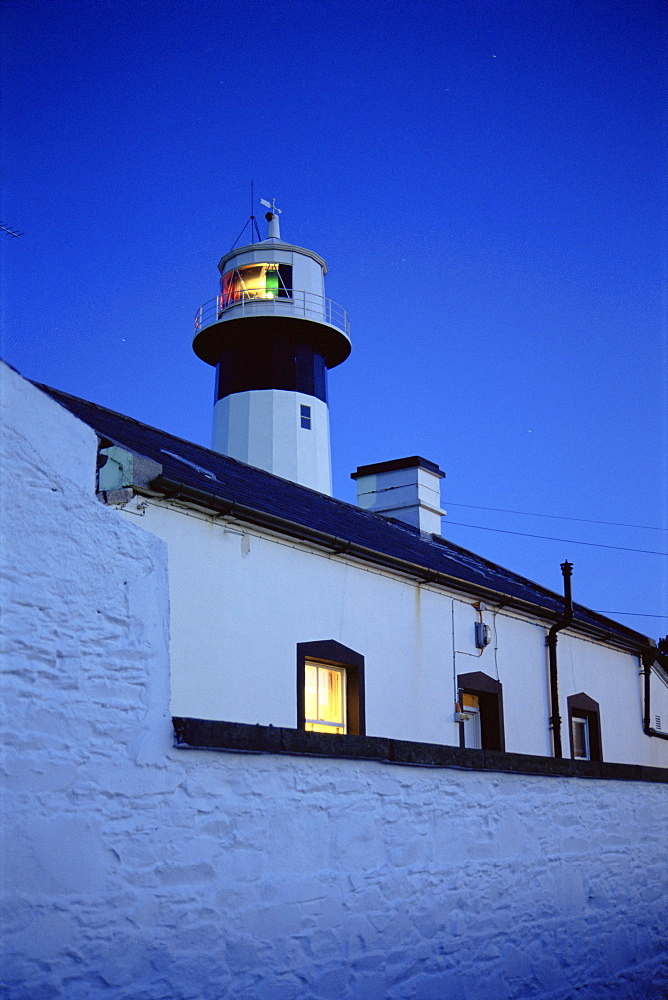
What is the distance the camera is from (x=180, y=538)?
399 inches

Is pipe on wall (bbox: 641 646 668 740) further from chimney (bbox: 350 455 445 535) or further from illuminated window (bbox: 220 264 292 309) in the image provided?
illuminated window (bbox: 220 264 292 309)

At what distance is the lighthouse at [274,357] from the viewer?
25.2 metres

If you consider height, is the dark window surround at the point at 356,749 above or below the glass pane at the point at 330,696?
below

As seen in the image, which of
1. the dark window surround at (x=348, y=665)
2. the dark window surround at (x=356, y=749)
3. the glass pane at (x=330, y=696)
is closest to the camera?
the dark window surround at (x=356, y=749)

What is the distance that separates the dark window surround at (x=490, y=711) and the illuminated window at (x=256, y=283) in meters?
14.4

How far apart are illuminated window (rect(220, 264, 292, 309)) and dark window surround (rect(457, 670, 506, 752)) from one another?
14362mm

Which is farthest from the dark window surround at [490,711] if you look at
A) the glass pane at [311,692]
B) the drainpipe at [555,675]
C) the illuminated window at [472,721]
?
the glass pane at [311,692]

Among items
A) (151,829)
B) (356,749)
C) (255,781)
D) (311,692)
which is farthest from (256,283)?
(151,829)

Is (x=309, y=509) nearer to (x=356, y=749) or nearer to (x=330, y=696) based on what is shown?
(x=330, y=696)

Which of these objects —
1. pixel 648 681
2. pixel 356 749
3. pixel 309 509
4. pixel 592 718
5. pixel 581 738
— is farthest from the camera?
pixel 648 681

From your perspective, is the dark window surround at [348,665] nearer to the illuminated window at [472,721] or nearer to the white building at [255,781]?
the white building at [255,781]

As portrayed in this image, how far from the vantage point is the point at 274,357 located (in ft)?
85.0

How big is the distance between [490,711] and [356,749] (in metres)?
8.74

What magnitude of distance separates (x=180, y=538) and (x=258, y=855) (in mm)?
4661
